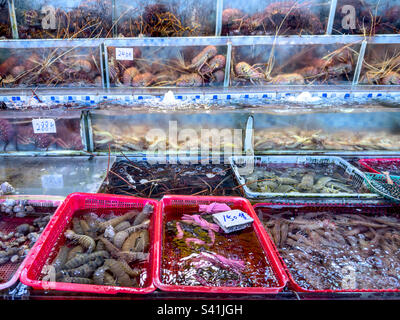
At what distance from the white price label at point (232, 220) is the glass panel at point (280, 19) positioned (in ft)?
10.3

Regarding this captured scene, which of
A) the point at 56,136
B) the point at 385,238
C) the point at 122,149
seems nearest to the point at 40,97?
the point at 56,136

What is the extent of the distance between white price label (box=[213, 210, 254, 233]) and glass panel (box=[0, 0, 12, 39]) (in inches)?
162

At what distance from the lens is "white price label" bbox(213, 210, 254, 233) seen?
73.0 inches

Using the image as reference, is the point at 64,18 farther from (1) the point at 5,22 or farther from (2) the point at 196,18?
(2) the point at 196,18

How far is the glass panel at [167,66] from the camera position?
3941mm

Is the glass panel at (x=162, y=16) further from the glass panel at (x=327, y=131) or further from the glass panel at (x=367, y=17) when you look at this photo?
the glass panel at (x=327, y=131)

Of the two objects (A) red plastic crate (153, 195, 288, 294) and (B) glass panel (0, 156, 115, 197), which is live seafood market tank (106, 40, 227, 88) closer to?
(B) glass panel (0, 156, 115, 197)

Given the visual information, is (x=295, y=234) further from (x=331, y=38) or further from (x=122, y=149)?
(x=331, y=38)

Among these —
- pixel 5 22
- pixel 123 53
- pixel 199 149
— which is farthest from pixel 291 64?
pixel 5 22

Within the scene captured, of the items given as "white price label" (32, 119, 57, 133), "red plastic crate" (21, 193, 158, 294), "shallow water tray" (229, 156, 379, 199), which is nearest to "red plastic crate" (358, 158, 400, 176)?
"shallow water tray" (229, 156, 379, 199)

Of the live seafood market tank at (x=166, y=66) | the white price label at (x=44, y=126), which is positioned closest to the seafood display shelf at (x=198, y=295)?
the white price label at (x=44, y=126)

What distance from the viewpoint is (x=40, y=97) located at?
342 cm
